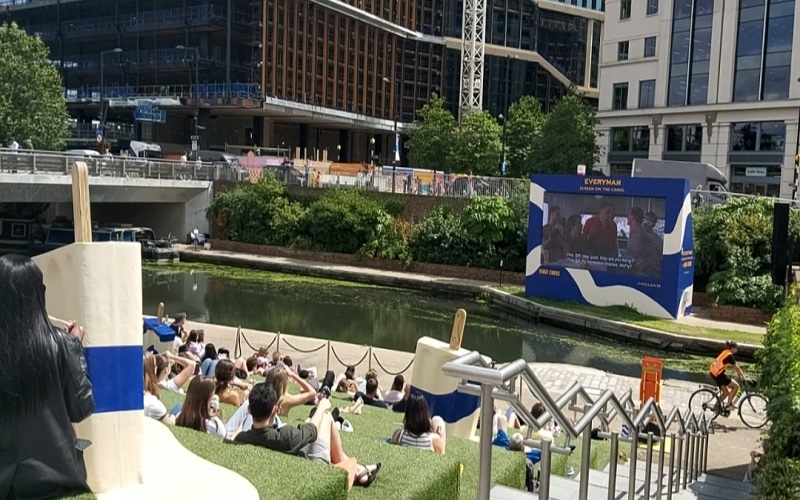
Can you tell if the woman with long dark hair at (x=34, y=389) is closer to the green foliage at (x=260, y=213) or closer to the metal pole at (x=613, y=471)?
the metal pole at (x=613, y=471)

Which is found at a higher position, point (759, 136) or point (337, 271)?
point (759, 136)

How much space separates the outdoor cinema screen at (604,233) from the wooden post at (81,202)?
952 inches

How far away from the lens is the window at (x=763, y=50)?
134 feet

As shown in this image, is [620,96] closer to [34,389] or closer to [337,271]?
[337,271]

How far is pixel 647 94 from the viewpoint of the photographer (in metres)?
48.8

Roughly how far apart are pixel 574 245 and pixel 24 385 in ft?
84.9

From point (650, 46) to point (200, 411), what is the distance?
47.5 metres

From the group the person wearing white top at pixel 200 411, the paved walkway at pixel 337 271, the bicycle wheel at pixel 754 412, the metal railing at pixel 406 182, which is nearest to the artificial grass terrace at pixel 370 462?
the person wearing white top at pixel 200 411

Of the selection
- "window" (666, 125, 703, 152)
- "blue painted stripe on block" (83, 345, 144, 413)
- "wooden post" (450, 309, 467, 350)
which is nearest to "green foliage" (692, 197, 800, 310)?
"window" (666, 125, 703, 152)

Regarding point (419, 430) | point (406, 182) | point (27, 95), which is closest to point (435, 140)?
point (406, 182)

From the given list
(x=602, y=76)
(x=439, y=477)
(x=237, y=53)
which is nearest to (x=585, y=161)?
(x=602, y=76)

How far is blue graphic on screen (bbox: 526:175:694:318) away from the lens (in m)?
26.3

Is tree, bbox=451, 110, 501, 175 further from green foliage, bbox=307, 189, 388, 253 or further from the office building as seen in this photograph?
green foliage, bbox=307, 189, 388, 253

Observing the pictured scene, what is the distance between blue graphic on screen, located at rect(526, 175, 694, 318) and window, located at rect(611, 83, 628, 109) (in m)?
24.5
